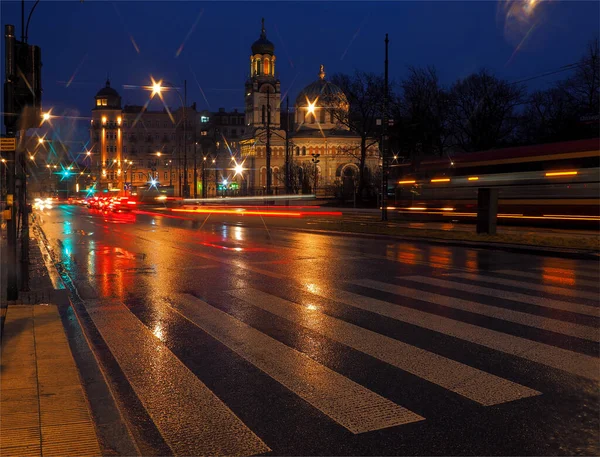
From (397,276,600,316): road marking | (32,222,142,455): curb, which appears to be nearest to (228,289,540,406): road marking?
(32,222,142,455): curb

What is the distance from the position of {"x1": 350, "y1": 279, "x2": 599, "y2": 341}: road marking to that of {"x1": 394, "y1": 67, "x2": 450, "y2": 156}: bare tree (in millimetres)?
47003

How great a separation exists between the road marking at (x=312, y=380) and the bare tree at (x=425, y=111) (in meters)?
50.4

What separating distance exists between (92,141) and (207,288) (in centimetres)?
14343

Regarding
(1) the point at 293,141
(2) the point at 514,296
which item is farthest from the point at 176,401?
(1) the point at 293,141

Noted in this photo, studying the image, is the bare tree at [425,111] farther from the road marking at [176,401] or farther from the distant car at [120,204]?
the road marking at [176,401]

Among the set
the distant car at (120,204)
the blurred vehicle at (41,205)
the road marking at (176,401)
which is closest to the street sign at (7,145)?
the road marking at (176,401)

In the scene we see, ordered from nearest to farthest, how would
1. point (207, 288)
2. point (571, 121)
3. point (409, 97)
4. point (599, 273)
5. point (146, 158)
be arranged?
point (207, 288) < point (599, 273) < point (571, 121) < point (409, 97) < point (146, 158)

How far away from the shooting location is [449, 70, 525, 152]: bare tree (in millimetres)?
59625

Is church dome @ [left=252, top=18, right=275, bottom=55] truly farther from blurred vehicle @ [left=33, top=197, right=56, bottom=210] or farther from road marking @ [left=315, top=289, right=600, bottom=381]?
road marking @ [left=315, top=289, right=600, bottom=381]

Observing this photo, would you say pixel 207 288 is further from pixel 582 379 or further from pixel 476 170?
pixel 476 170

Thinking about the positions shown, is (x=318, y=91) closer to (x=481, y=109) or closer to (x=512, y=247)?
(x=481, y=109)

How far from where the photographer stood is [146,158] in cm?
13988

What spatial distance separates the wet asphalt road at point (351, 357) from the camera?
4602 millimetres

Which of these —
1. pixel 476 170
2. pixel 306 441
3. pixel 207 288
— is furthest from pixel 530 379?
pixel 476 170
